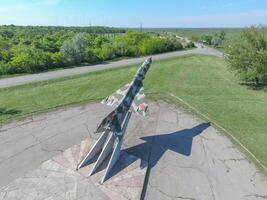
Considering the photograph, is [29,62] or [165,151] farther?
[29,62]

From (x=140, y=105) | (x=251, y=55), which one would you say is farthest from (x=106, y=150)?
(x=251, y=55)

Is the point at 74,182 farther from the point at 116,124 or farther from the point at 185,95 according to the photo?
the point at 185,95

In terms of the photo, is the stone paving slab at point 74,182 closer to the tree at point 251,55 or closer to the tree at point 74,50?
the tree at point 251,55

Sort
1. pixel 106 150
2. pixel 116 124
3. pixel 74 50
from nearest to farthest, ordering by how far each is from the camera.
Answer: pixel 116 124 < pixel 106 150 < pixel 74 50

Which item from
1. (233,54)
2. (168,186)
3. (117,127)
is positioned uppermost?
(233,54)

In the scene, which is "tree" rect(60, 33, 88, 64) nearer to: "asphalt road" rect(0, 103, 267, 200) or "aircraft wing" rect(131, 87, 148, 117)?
"asphalt road" rect(0, 103, 267, 200)

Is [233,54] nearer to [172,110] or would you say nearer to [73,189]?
[172,110]

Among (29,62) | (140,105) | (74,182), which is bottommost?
(74,182)

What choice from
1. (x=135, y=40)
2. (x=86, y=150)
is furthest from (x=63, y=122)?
(x=135, y=40)
